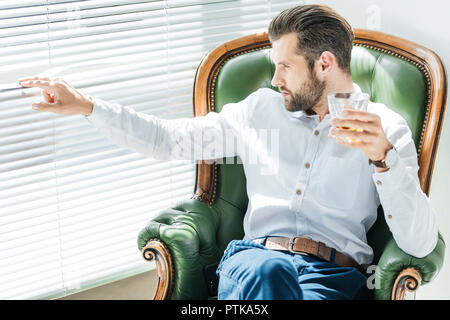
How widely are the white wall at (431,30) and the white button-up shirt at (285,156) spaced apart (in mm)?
451

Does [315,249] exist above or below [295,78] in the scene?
below

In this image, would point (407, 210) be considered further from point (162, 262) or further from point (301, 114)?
point (162, 262)

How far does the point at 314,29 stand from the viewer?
1.71 meters

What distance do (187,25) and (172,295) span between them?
42.9 inches

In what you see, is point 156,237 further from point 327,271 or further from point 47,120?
point 47,120

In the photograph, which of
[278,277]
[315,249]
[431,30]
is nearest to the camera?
[278,277]

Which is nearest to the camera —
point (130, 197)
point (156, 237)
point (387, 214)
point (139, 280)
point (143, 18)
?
point (387, 214)

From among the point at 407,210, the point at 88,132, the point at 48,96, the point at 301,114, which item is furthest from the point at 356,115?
the point at 88,132

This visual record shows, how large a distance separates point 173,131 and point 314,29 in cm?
54

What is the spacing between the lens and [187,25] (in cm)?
225

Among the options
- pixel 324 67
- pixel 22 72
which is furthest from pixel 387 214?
pixel 22 72

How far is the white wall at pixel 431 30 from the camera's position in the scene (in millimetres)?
2002

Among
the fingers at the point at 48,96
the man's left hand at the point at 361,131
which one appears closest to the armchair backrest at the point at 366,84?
the man's left hand at the point at 361,131

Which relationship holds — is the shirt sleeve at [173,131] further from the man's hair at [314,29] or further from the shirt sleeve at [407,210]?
the shirt sleeve at [407,210]
